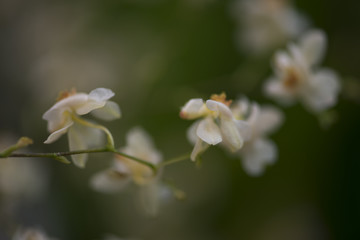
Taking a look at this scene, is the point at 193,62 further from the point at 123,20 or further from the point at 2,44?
the point at 2,44

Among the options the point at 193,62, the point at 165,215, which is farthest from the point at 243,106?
the point at 193,62

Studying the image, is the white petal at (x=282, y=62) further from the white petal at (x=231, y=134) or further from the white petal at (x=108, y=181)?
the white petal at (x=108, y=181)

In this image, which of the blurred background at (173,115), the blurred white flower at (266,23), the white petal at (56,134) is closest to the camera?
the white petal at (56,134)

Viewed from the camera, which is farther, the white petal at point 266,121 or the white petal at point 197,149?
the white petal at point 266,121

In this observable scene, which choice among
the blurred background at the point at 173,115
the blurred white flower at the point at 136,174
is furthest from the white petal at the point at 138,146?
the blurred background at the point at 173,115

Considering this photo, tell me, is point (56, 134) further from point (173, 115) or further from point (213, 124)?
point (173, 115)

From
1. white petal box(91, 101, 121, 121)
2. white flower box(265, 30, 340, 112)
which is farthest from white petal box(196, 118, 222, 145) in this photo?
white flower box(265, 30, 340, 112)

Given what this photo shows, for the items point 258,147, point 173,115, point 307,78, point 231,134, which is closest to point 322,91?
point 307,78
